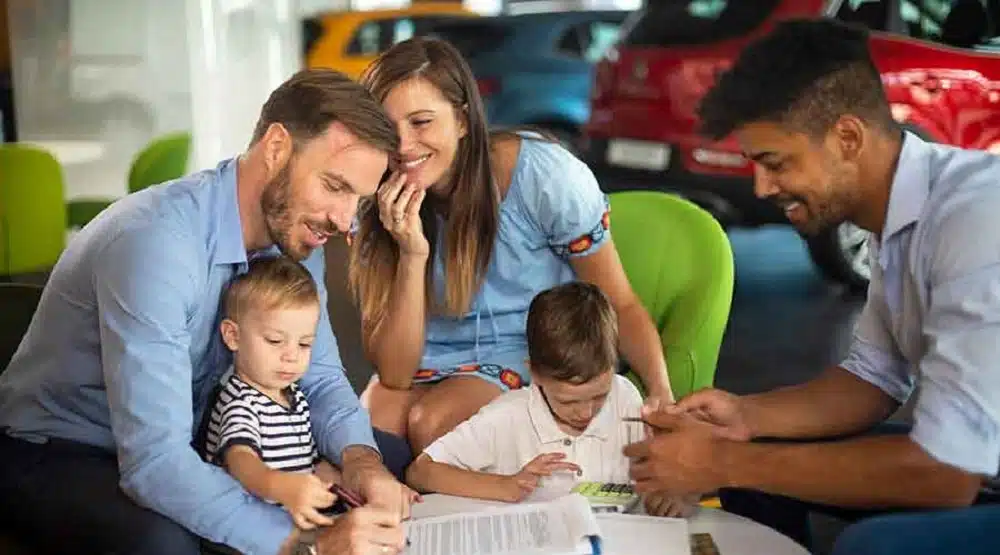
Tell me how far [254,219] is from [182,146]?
2.81 metres

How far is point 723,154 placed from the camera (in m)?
4.81

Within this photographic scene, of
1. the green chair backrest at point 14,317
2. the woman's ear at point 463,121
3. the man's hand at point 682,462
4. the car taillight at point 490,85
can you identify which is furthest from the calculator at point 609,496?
the car taillight at point 490,85

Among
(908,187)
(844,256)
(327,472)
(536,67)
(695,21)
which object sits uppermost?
(695,21)

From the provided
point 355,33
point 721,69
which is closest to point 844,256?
point 721,69

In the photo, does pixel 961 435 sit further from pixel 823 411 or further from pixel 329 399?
pixel 329 399

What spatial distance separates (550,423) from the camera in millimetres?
2006

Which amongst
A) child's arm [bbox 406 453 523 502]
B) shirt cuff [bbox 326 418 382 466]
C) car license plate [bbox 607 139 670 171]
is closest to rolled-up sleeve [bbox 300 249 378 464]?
shirt cuff [bbox 326 418 382 466]

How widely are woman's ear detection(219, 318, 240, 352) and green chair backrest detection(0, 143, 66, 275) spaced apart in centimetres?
252

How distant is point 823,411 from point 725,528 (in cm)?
37

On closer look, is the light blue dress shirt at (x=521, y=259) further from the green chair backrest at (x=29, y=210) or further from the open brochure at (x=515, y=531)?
the green chair backrest at (x=29, y=210)

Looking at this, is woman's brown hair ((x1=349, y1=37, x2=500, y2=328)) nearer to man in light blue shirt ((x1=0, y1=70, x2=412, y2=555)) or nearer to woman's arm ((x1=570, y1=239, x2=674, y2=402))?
woman's arm ((x1=570, y1=239, x2=674, y2=402))

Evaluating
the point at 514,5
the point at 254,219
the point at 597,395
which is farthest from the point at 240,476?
the point at 514,5

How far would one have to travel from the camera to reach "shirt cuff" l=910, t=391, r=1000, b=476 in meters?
1.54

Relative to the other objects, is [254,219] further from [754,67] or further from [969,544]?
[969,544]
